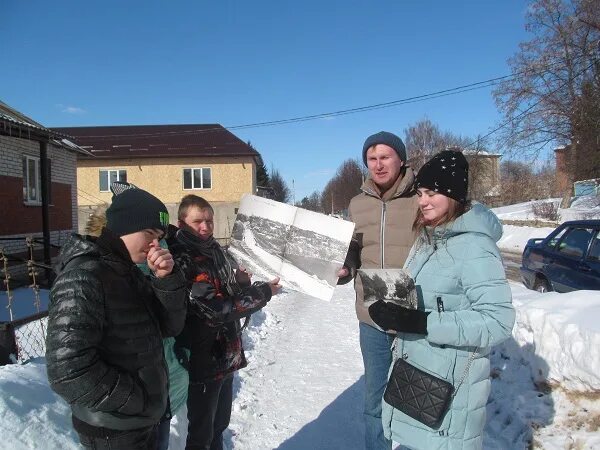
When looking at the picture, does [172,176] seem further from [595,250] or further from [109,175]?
[595,250]

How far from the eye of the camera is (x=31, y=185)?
12891 millimetres

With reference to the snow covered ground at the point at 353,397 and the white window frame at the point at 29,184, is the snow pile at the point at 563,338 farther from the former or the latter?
the white window frame at the point at 29,184

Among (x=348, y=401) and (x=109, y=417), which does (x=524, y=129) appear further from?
(x=109, y=417)

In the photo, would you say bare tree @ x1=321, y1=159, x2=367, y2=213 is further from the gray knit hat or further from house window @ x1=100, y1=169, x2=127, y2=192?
the gray knit hat

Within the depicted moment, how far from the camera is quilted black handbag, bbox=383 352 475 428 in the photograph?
1.89 meters

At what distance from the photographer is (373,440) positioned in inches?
104

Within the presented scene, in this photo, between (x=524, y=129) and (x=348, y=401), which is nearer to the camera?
(x=348, y=401)

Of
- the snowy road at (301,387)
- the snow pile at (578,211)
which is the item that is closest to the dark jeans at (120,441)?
the snowy road at (301,387)

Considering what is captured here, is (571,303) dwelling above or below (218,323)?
below

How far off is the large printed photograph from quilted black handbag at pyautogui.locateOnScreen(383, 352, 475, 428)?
58cm

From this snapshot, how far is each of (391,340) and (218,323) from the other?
1028 millimetres

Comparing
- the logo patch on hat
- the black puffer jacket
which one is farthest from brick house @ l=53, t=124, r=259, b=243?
the black puffer jacket

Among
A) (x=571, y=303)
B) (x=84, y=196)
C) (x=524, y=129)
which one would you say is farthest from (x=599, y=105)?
(x=84, y=196)

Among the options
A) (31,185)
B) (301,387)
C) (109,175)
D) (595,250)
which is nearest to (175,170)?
(109,175)
